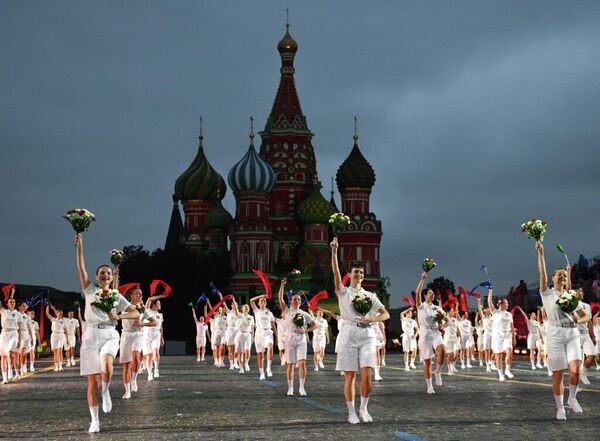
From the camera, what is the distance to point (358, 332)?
48.9 ft

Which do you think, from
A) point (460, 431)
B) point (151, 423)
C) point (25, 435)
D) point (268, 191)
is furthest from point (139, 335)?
point (268, 191)

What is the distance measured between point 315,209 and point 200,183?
14.4m

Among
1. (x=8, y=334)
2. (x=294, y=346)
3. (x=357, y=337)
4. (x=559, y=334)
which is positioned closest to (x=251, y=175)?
(x=8, y=334)

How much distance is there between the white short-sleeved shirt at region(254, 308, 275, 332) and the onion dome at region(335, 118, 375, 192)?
3237 inches

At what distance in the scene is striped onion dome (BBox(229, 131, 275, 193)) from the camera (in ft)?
336

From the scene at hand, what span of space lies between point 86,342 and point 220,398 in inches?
239

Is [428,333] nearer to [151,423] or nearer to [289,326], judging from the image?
[289,326]

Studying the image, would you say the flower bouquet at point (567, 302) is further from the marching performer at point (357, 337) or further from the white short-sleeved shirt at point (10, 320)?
the white short-sleeved shirt at point (10, 320)

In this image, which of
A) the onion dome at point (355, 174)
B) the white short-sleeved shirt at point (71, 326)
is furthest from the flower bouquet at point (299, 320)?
the onion dome at point (355, 174)

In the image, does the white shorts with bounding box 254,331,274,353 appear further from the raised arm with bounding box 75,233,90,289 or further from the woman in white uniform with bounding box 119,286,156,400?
the raised arm with bounding box 75,233,90,289

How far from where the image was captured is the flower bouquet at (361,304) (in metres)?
14.8

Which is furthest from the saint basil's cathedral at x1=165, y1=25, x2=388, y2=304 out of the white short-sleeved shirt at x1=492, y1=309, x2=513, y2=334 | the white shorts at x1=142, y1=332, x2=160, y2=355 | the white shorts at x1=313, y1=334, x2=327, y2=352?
the white short-sleeved shirt at x1=492, y1=309, x2=513, y2=334

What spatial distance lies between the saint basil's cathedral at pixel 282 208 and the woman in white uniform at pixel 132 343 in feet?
244

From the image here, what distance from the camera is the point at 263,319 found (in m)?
28.4
